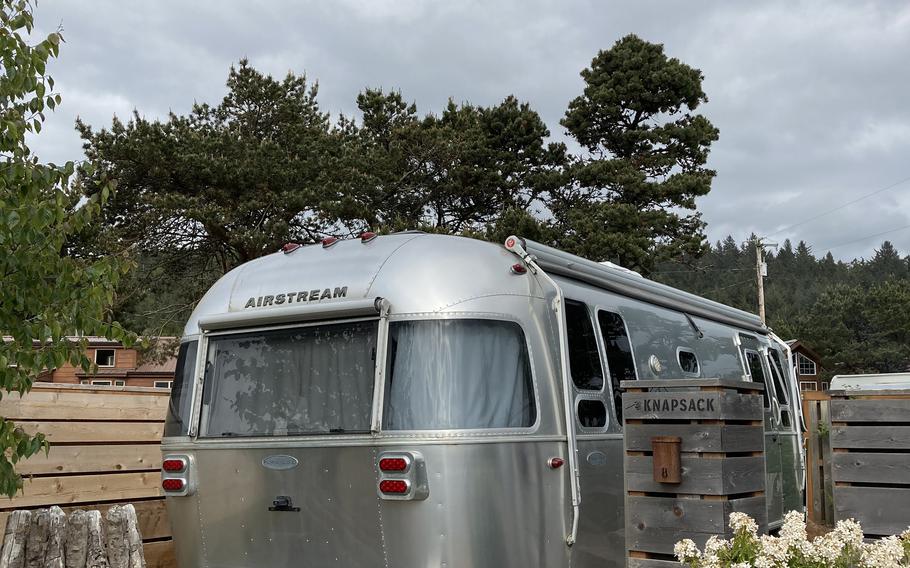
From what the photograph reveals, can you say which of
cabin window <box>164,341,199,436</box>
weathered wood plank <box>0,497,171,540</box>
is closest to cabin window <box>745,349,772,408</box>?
cabin window <box>164,341,199,436</box>

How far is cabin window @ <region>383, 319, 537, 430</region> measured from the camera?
5566 millimetres

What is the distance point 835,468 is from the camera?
254 inches

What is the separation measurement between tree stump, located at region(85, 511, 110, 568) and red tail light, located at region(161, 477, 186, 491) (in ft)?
3.65

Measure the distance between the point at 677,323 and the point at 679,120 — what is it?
26.2 m

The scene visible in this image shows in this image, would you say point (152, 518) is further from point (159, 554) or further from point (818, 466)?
point (818, 466)

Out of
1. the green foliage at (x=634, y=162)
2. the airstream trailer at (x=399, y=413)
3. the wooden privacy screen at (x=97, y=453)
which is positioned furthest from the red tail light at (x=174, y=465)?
the green foliage at (x=634, y=162)

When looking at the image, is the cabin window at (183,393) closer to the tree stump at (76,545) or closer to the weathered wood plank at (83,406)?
the tree stump at (76,545)

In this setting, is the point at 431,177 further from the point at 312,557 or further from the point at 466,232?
the point at 312,557

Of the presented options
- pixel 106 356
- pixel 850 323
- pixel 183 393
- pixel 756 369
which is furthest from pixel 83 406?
pixel 850 323

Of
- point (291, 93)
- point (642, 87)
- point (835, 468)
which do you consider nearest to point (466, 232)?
point (291, 93)

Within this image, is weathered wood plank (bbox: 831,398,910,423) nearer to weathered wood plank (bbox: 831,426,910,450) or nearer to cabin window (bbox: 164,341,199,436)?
weathered wood plank (bbox: 831,426,910,450)

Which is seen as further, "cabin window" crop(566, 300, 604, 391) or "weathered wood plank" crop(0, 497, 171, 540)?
"weathered wood plank" crop(0, 497, 171, 540)

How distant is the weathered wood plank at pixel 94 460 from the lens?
7685mm

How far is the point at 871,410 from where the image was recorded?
636 cm
